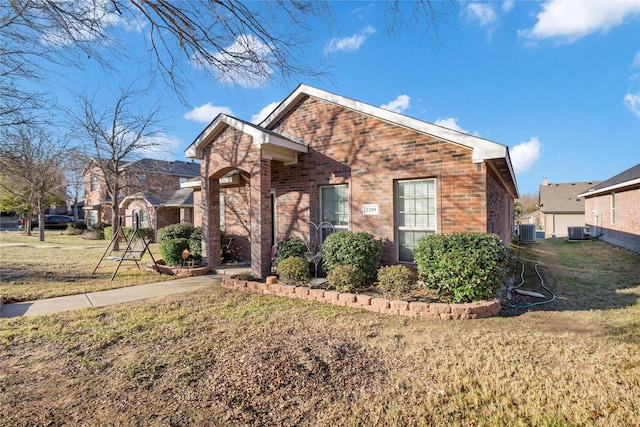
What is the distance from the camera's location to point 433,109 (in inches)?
364

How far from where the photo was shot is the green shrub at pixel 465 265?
5.29m

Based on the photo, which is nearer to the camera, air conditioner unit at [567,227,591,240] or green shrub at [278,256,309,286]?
green shrub at [278,256,309,286]

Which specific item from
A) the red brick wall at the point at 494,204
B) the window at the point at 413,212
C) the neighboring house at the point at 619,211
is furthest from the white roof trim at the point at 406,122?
the neighboring house at the point at 619,211

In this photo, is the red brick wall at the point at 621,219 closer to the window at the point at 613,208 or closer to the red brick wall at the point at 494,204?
the window at the point at 613,208

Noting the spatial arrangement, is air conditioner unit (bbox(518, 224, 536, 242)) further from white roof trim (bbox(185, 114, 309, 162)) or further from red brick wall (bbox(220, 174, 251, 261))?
red brick wall (bbox(220, 174, 251, 261))

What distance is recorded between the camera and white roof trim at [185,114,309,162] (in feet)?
24.6

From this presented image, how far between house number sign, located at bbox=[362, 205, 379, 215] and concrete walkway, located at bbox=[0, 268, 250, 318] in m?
4.04

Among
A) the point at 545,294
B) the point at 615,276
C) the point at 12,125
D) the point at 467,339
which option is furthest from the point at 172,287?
the point at 615,276

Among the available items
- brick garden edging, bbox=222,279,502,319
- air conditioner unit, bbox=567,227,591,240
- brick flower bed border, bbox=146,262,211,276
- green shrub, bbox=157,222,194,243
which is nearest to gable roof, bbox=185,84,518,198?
brick garden edging, bbox=222,279,502,319

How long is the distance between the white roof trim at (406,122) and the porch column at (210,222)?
8.05ft

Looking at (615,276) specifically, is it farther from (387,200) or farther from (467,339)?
(467,339)

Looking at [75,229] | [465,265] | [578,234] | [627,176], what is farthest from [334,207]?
[75,229]

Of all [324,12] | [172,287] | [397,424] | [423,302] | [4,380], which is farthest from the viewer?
[172,287]

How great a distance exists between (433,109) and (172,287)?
8530 millimetres
